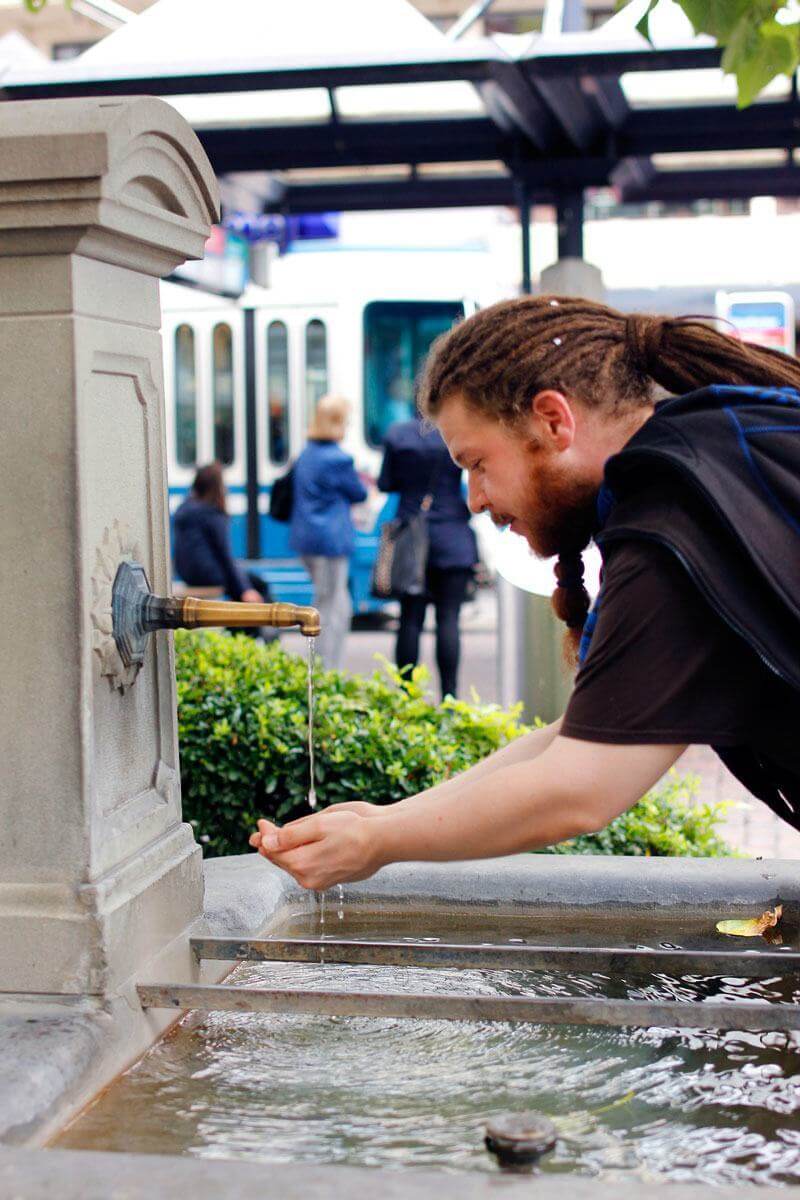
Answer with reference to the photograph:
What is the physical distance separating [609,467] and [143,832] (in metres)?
1.12

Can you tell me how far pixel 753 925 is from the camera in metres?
3.40

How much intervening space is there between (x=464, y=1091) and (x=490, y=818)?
456 mm

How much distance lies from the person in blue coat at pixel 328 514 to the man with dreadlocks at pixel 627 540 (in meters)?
7.62

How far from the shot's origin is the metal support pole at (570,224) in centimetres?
823

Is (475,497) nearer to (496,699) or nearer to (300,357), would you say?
(496,699)

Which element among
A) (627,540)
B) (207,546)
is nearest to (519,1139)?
(627,540)

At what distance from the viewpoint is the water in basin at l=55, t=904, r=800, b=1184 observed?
2203 mm

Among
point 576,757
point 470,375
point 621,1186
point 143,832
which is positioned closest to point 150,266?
point 470,375

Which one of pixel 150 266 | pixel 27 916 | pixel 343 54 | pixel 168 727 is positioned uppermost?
pixel 343 54

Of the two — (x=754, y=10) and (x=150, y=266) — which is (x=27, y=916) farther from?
(x=754, y=10)

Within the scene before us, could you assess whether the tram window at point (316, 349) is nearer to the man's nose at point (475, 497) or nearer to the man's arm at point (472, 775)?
the man's arm at point (472, 775)

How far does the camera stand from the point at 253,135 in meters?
7.89

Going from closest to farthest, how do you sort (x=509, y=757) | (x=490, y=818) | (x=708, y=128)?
(x=490, y=818)
(x=509, y=757)
(x=708, y=128)

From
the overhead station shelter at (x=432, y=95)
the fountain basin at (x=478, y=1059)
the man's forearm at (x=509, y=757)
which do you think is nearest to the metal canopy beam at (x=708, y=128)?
the overhead station shelter at (x=432, y=95)
